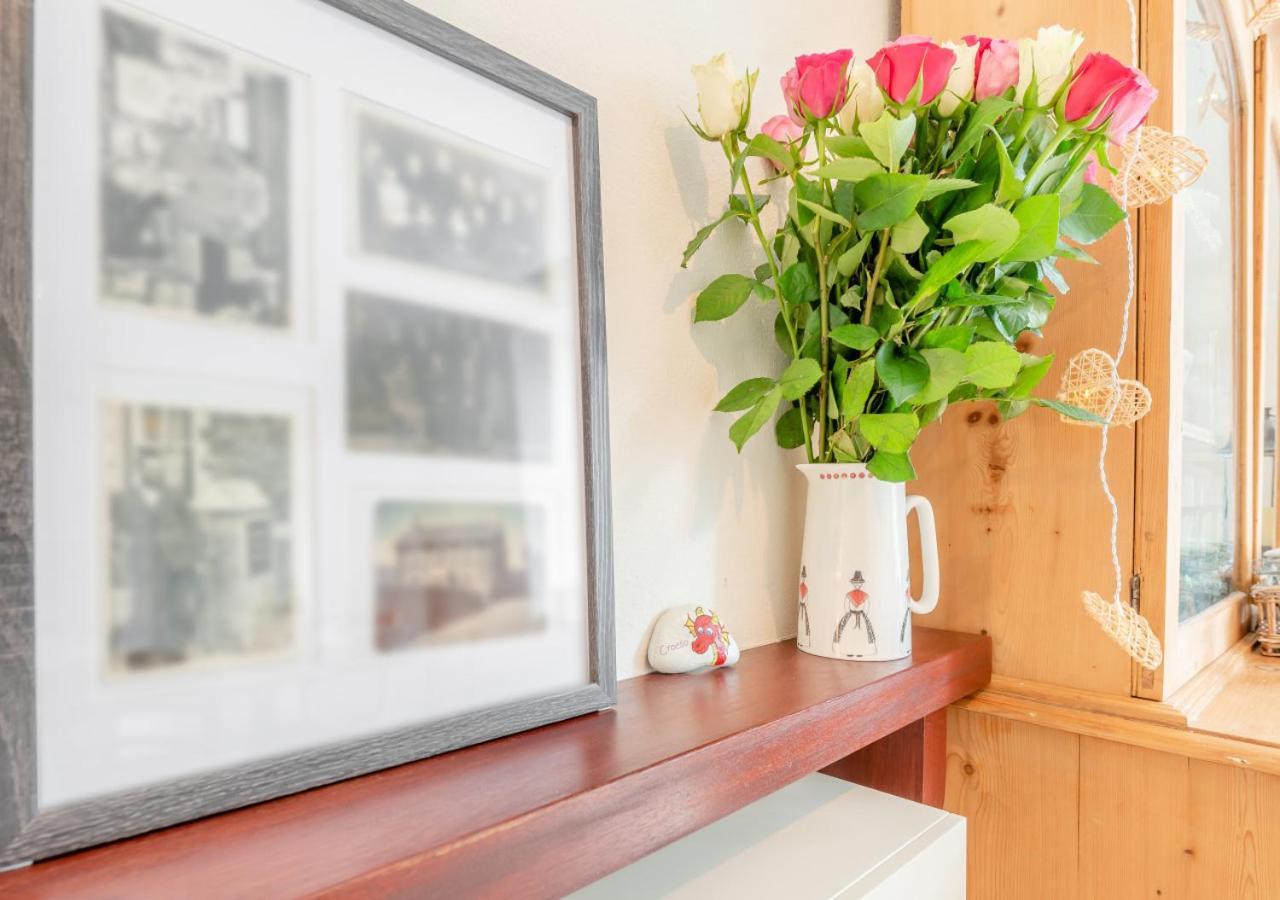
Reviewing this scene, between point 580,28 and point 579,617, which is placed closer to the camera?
point 579,617

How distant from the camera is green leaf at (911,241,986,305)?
2.33 feet

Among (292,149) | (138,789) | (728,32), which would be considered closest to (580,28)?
(728,32)

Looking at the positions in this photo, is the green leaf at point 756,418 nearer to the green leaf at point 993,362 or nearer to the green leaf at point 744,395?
the green leaf at point 744,395

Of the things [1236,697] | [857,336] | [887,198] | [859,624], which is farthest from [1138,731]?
[887,198]

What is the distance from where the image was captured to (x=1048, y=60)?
2.38ft

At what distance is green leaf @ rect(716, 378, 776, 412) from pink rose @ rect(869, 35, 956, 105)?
0.32 metres

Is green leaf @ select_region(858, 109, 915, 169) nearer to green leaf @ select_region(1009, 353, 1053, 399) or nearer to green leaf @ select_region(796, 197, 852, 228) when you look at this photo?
green leaf @ select_region(796, 197, 852, 228)

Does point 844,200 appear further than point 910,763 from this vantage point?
No

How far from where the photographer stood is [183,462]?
45 cm

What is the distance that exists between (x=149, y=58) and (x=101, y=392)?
209 millimetres

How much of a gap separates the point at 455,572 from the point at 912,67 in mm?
623

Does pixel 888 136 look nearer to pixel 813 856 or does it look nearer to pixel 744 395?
pixel 744 395

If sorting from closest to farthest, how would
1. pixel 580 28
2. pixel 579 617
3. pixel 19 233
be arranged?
pixel 19 233 < pixel 579 617 < pixel 580 28

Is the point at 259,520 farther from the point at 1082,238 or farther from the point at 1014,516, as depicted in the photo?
the point at 1014,516
